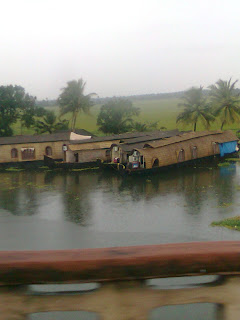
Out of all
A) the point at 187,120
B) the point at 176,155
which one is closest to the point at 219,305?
the point at 176,155

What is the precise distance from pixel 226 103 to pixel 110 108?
10.9m

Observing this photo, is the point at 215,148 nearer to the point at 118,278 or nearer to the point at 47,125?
the point at 47,125

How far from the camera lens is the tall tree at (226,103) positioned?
1265 inches

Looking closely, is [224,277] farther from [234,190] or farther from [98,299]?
[234,190]

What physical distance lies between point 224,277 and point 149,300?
0.29m

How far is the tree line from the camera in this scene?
32250 millimetres

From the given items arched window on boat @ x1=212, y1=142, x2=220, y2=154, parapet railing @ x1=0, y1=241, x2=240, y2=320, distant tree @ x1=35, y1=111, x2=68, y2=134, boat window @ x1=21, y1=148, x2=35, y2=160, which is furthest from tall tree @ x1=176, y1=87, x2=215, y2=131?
parapet railing @ x1=0, y1=241, x2=240, y2=320

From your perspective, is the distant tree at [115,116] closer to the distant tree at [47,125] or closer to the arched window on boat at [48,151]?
the distant tree at [47,125]

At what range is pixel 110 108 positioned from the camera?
37188 millimetres

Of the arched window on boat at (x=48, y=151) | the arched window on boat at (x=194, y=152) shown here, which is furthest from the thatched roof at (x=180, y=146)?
the arched window on boat at (x=48, y=151)

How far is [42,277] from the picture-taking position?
1.40 metres

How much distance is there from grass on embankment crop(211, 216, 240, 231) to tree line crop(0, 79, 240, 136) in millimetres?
19856

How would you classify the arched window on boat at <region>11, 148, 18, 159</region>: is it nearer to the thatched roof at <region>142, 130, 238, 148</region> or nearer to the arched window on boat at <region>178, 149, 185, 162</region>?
the thatched roof at <region>142, 130, 238, 148</region>

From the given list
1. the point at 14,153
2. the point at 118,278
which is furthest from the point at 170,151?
the point at 118,278
